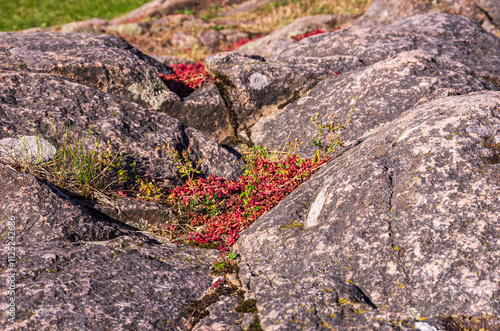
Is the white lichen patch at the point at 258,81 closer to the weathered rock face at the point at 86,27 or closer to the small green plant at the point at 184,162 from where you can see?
the small green plant at the point at 184,162

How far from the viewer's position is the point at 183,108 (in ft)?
25.6

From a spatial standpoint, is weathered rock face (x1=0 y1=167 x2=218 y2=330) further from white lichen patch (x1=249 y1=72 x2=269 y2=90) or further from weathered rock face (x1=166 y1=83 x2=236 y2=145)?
white lichen patch (x1=249 y1=72 x2=269 y2=90)

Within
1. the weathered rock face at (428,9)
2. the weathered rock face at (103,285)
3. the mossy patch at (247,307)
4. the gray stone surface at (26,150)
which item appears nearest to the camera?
the weathered rock face at (103,285)

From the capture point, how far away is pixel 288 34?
18297mm

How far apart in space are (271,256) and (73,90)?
4.83 meters

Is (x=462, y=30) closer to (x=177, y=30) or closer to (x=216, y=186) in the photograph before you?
(x=216, y=186)

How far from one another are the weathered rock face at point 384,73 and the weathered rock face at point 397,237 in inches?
72.4

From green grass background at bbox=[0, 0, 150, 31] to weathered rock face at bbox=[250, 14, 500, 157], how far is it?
1097 inches

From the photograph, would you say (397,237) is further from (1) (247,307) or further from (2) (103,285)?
(2) (103,285)

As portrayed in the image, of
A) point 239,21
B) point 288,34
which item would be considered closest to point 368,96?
point 288,34

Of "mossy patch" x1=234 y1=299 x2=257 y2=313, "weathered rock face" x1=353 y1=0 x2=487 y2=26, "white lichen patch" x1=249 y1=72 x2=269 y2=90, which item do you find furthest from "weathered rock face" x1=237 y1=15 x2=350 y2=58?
"mossy patch" x1=234 y1=299 x2=257 y2=313

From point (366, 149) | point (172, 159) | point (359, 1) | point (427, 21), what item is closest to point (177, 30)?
point (359, 1)

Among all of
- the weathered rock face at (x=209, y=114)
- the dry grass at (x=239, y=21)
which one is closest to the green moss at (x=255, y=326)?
the weathered rock face at (x=209, y=114)

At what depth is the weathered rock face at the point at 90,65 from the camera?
23.9ft
